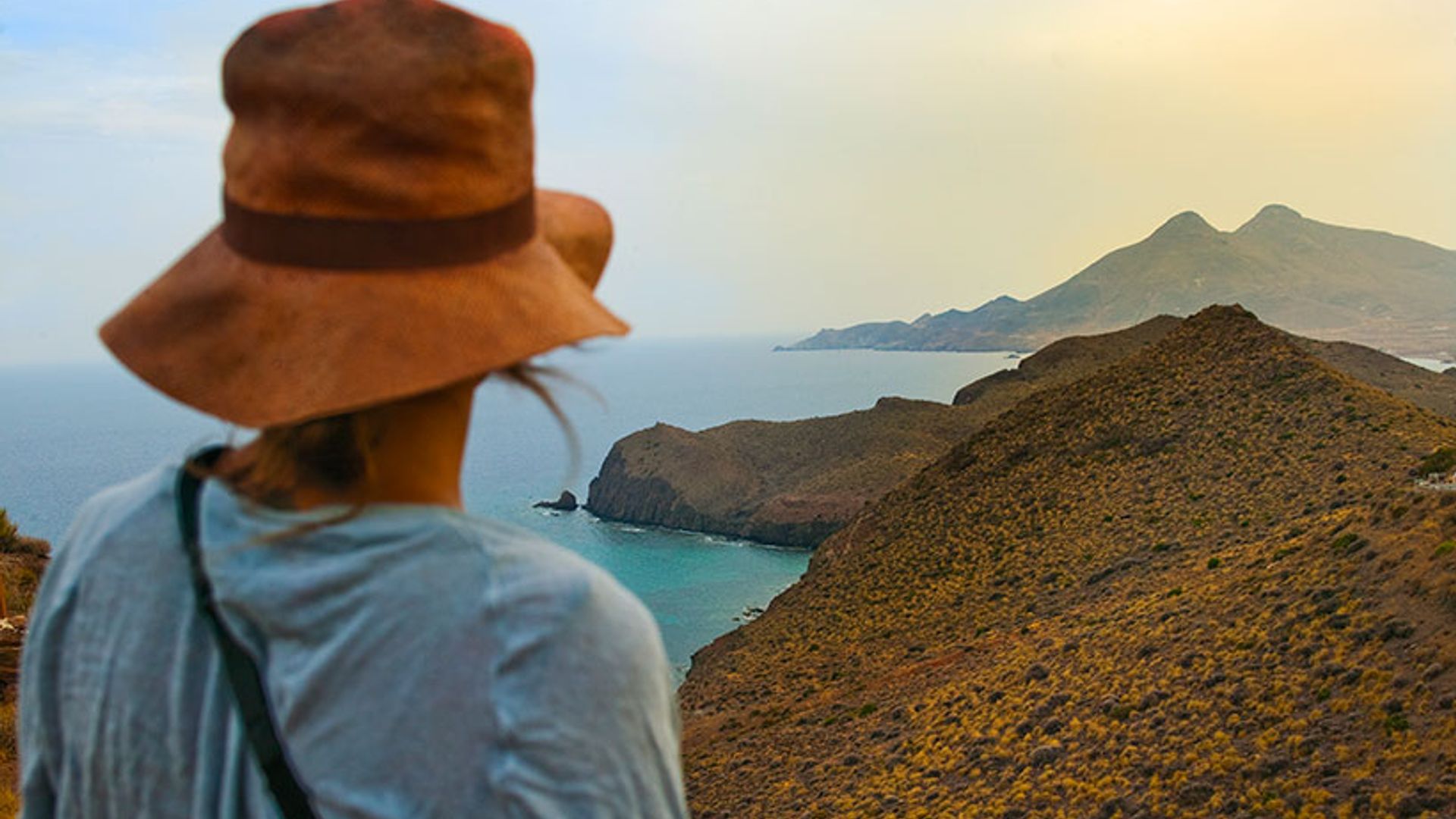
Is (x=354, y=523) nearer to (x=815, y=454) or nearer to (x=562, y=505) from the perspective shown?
(x=815, y=454)

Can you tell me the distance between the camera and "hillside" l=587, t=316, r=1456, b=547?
2235 inches

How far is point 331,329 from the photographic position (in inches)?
41.5

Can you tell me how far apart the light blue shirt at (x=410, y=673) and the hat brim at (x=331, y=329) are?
12cm

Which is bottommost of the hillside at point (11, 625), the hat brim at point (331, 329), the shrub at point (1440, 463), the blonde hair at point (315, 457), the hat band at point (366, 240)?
the hillside at point (11, 625)

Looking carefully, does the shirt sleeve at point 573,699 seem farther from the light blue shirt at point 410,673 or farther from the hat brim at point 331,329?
the hat brim at point 331,329

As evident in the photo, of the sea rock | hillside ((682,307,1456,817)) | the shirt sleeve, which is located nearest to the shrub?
hillside ((682,307,1456,817))

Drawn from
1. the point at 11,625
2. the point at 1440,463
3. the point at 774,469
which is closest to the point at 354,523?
the point at 11,625

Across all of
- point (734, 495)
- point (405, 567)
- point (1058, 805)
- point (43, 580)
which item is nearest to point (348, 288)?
point (405, 567)

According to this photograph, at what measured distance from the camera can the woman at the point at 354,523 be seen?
Result: 974 millimetres

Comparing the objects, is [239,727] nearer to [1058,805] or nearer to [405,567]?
[405,567]

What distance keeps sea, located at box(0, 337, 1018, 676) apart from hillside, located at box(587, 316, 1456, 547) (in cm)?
182

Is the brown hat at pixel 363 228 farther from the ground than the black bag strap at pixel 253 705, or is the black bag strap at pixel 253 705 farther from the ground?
the brown hat at pixel 363 228

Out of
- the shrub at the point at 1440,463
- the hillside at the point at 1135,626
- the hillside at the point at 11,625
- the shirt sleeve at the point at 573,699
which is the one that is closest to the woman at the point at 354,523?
the shirt sleeve at the point at 573,699

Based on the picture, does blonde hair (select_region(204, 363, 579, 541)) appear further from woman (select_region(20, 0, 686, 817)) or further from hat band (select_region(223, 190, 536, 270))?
hat band (select_region(223, 190, 536, 270))
